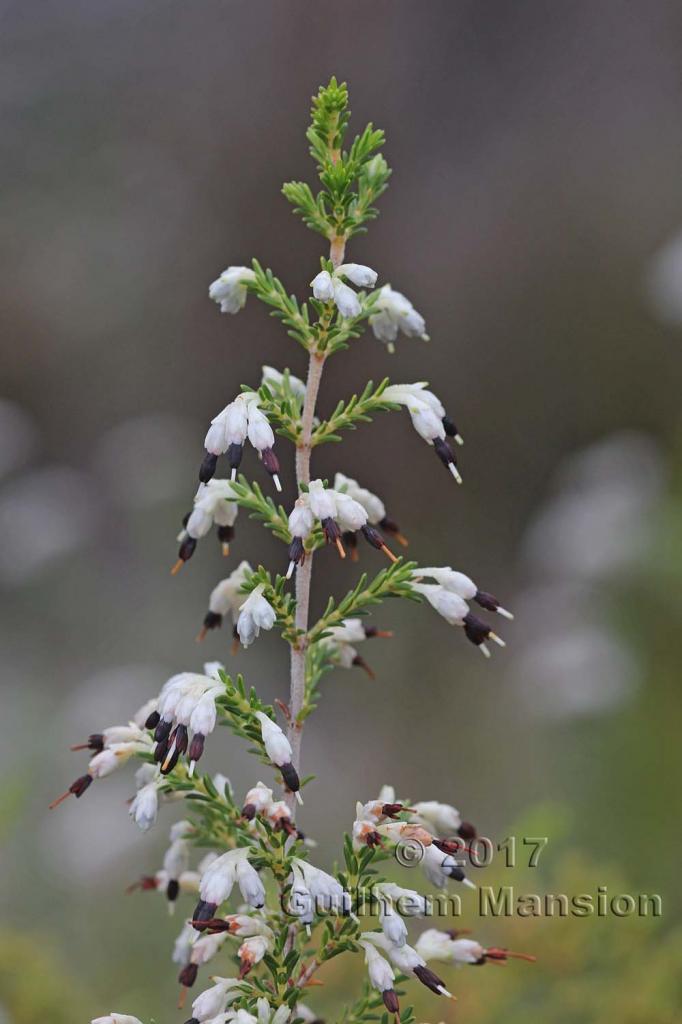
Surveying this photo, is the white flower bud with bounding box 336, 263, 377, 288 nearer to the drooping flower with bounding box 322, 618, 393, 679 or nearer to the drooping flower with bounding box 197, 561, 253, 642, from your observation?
the drooping flower with bounding box 197, 561, 253, 642

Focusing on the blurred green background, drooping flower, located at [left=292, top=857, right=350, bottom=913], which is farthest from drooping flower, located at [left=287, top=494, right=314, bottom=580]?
the blurred green background

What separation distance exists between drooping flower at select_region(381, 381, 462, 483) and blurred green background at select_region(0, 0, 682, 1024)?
2.02 metres

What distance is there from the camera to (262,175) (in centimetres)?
1088

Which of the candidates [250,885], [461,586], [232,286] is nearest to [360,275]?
[232,286]

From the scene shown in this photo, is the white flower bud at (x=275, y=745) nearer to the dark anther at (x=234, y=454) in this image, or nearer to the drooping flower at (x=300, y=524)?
the drooping flower at (x=300, y=524)

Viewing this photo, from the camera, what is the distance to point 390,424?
10.6 meters

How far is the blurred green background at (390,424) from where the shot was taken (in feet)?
18.7

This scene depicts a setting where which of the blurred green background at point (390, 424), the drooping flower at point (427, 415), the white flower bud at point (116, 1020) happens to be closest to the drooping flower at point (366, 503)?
the drooping flower at point (427, 415)

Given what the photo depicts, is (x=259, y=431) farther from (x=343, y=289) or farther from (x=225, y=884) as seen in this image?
(x=225, y=884)

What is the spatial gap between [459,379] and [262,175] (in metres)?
3.04

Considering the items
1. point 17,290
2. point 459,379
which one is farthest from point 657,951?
point 17,290

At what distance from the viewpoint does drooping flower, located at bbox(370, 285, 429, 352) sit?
2312mm

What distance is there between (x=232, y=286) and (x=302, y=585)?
2.26ft

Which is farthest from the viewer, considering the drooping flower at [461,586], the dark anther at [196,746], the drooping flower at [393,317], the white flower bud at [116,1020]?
the drooping flower at [393,317]
